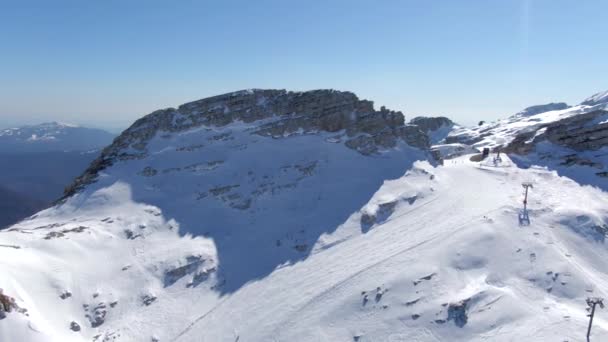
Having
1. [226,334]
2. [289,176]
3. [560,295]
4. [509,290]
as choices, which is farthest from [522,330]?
[289,176]

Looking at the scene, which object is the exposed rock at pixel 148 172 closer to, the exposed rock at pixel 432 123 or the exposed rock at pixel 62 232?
the exposed rock at pixel 62 232

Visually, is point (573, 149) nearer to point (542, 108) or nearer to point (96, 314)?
point (96, 314)

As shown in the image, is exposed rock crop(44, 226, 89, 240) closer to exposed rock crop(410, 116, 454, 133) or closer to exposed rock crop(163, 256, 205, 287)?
exposed rock crop(163, 256, 205, 287)

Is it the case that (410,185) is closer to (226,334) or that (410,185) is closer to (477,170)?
(477,170)

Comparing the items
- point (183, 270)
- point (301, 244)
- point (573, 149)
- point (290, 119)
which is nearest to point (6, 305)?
point (183, 270)

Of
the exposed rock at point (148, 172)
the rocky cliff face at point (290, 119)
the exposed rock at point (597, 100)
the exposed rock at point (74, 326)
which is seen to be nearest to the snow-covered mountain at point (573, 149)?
the rocky cliff face at point (290, 119)

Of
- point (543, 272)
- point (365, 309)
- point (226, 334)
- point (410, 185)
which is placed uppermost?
point (410, 185)
